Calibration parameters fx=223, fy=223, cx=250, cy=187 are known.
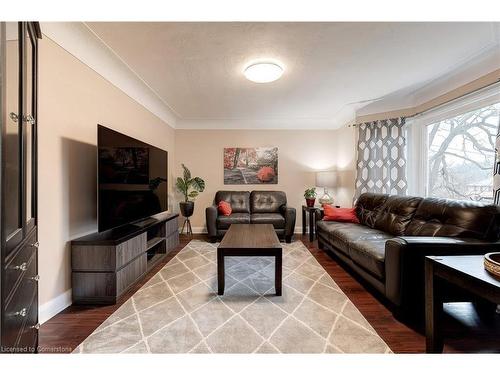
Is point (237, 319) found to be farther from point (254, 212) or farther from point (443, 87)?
point (443, 87)

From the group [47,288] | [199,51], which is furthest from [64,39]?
[47,288]

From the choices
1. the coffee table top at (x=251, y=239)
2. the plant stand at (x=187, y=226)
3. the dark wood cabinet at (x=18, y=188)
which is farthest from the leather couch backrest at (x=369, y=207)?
the dark wood cabinet at (x=18, y=188)

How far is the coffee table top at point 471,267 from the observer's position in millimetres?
1002

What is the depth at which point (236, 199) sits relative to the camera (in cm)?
467

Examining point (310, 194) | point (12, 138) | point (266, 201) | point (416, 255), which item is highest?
point (12, 138)

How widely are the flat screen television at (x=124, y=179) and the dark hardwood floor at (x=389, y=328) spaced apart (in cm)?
72

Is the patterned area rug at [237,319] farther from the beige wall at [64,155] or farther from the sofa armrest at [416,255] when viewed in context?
the beige wall at [64,155]

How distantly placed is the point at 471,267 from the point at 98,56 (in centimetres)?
338

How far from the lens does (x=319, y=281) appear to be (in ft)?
7.87

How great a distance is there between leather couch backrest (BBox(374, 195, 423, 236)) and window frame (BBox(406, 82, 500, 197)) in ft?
2.92

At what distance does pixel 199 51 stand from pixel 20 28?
156 cm

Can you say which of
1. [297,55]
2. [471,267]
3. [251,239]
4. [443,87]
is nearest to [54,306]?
[251,239]

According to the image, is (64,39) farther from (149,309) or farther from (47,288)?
(149,309)

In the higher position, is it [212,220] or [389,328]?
[212,220]
